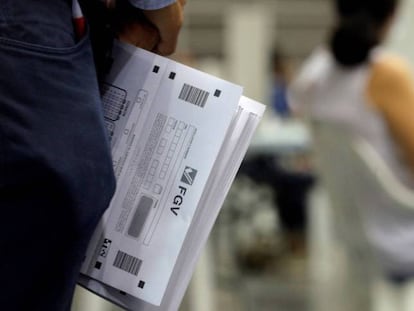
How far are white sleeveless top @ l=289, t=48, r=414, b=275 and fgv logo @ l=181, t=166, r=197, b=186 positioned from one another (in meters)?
1.52

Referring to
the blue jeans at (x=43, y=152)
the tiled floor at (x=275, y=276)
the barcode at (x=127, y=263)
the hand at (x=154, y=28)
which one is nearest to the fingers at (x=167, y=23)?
the hand at (x=154, y=28)

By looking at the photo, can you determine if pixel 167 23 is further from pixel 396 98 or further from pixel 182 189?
pixel 396 98

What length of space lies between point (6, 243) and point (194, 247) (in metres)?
0.21

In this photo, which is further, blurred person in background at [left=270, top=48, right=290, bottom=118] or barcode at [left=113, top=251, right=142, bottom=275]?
blurred person in background at [left=270, top=48, right=290, bottom=118]

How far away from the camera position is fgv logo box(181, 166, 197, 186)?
921 millimetres

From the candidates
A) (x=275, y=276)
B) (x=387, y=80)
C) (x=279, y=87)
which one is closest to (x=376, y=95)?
(x=387, y=80)

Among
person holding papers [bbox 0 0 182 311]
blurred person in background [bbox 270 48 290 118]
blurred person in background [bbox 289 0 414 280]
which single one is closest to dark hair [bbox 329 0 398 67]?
blurred person in background [bbox 289 0 414 280]

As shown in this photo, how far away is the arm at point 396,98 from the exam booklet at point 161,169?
139 cm

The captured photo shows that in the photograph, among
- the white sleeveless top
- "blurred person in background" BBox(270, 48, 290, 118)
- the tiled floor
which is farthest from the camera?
"blurred person in background" BBox(270, 48, 290, 118)

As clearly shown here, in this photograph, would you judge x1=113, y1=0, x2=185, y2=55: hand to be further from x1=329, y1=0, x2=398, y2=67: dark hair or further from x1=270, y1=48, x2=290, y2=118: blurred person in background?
x1=270, y1=48, x2=290, y2=118: blurred person in background

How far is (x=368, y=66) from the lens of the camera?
2445 mm

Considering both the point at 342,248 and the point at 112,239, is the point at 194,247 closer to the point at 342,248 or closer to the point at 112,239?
the point at 112,239

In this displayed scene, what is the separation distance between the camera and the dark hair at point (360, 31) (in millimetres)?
2422

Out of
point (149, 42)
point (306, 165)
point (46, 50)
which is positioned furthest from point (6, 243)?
point (306, 165)
